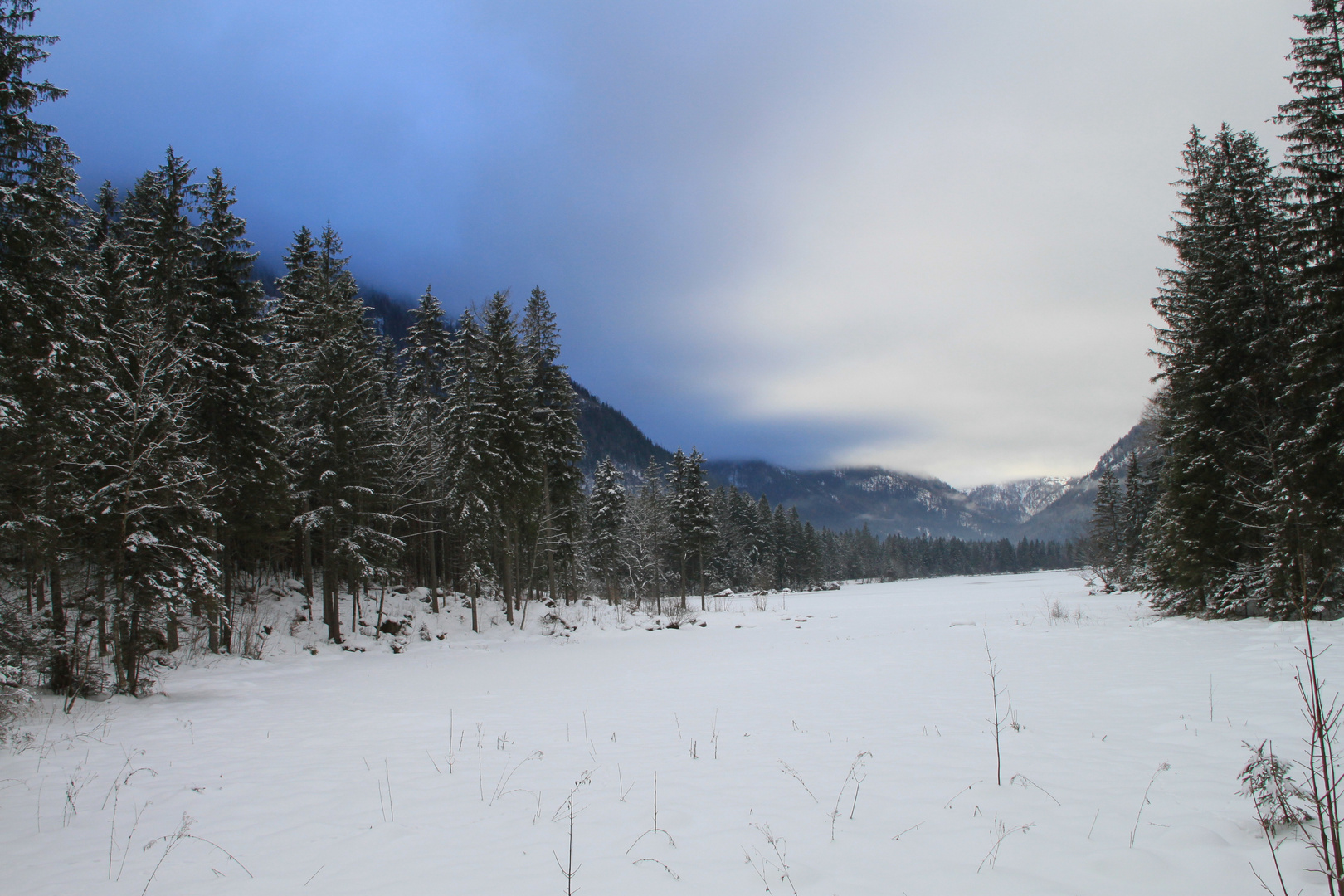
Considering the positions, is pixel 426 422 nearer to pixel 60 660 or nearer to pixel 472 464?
pixel 472 464

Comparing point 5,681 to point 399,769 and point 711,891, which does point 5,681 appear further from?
point 711,891

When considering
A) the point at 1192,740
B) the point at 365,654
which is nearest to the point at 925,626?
the point at 1192,740

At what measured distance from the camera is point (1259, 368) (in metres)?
16.3

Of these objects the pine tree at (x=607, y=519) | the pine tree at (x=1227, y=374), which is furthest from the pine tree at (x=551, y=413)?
the pine tree at (x=1227, y=374)

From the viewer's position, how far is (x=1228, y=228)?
17.0 metres

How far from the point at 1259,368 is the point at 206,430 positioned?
2951 centimetres

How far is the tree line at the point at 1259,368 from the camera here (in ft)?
44.4

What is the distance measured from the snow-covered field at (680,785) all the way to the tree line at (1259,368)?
3230 mm

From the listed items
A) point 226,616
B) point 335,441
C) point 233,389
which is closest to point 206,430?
point 233,389

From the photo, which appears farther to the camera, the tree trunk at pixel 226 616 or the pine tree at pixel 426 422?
the pine tree at pixel 426 422

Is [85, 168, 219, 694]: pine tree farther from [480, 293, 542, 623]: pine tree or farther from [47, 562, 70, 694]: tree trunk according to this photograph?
[480, 293, 542, 623]: pine tree

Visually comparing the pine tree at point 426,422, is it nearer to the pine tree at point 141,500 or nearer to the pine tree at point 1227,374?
the pine tree at point 141,500

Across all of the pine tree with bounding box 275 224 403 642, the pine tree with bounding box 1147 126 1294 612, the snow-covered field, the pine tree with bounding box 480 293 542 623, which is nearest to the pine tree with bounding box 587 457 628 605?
the pine tree with bounding box 480 293 542 623

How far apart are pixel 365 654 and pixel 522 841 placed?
1888cm
